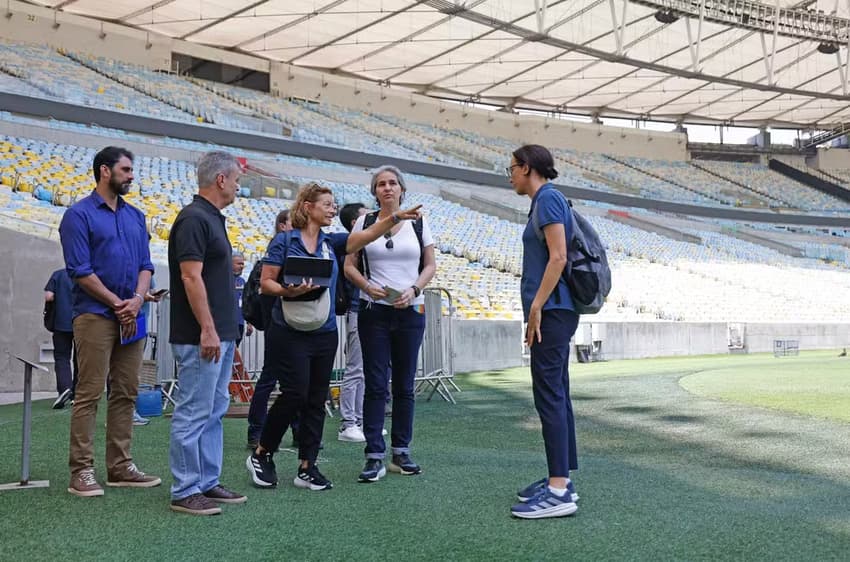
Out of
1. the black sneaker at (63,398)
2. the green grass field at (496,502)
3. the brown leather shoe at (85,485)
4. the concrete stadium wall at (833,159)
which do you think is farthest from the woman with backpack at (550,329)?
the concrete stadium wall at (833,159)

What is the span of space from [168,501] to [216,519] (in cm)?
50

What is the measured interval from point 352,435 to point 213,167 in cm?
295

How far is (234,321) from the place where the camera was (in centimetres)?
421

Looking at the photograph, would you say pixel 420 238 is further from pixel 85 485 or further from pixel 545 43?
pixel 545 43

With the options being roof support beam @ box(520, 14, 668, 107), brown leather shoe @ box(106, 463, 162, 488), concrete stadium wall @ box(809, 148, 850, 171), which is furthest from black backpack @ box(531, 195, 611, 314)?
→ concrete stadium wall @ box(809, 148, 850, 171)

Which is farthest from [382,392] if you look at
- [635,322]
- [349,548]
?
A: [635,322]

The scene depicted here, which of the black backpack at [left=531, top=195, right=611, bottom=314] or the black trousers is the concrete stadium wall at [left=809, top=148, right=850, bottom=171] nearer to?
the black backpack at [left=531, top=195, right=611, bottom=314]

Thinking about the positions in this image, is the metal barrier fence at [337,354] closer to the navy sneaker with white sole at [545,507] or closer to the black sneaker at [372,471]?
the black sneaker at [372,471]

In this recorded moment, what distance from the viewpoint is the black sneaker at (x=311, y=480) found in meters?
4.51

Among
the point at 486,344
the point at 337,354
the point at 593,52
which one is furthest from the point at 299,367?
the point at 593,52

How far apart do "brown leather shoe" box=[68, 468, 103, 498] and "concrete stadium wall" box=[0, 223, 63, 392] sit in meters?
5.83

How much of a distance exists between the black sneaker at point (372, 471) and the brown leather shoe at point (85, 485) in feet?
4.38

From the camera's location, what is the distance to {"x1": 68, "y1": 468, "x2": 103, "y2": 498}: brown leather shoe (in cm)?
429

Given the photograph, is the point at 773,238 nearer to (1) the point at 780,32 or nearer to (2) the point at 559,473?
(1) the point at 780,32
